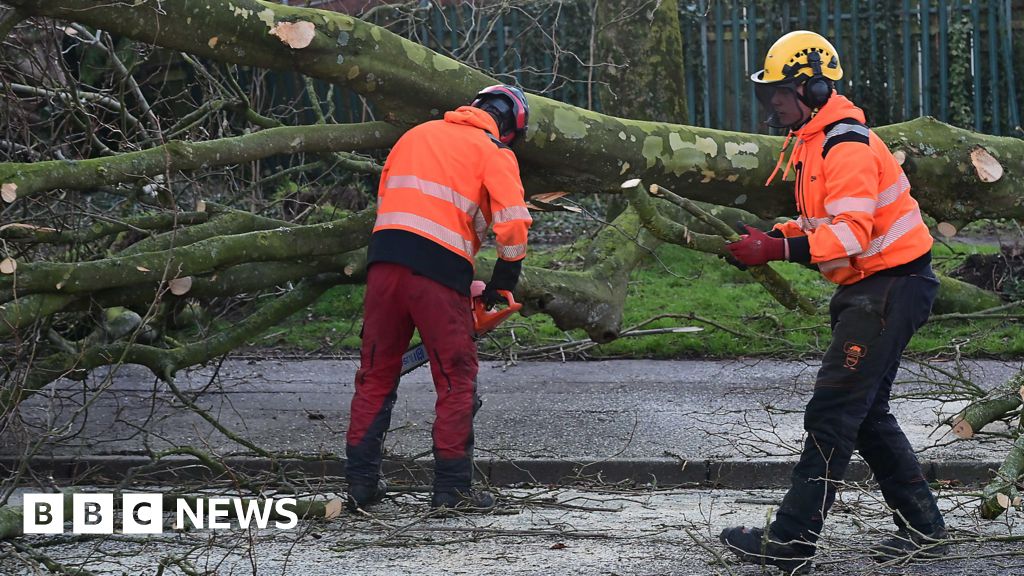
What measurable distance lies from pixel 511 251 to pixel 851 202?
180cm

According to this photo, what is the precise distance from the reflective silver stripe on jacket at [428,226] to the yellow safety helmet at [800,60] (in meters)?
1.56

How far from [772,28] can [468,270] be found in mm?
9364

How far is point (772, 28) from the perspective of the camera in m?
14.0

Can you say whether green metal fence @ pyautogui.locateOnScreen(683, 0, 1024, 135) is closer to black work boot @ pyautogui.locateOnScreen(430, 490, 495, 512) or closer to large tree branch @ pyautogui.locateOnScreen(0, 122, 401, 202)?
large tree branch @ pyautogui.locateOnScreen(0, 122, 401, 202)

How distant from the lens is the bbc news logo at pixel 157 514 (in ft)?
15.9

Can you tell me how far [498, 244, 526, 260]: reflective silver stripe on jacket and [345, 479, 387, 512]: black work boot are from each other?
3.92 feet

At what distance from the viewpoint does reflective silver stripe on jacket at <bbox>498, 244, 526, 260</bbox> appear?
5.64 metres

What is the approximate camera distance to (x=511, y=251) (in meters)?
5.66

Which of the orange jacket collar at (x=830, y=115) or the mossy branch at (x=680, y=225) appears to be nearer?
the orange jacket collar at (x=830, y=115)

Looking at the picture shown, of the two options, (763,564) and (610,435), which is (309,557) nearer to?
(763,564)

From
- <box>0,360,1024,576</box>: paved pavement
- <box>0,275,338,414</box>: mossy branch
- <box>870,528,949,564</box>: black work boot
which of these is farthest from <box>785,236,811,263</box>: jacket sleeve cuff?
<box>0,275,338,414</box>: mossy branch

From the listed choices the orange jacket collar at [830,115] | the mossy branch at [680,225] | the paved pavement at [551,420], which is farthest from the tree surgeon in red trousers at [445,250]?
the orange jacket collar at [830,115]

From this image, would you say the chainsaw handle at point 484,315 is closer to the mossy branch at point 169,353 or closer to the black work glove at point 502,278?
the black work glove at point 502,278

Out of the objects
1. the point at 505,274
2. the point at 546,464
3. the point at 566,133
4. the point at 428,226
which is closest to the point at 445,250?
the point at 428,226
